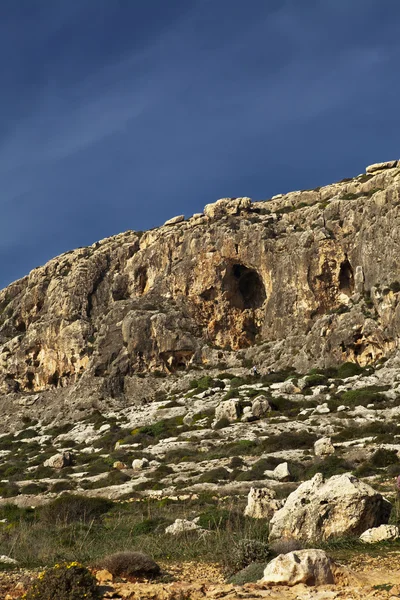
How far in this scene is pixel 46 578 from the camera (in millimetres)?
8320

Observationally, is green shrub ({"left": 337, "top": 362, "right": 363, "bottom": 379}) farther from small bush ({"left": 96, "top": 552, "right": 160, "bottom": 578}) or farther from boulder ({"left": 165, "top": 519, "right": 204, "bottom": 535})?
small bush ({"left": 96, "top": 552, "right": 160, "bottom": 578})

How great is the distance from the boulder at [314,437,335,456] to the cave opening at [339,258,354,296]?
119 feet

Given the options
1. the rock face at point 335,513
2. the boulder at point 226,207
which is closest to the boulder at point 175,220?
the boulder at point 226,207

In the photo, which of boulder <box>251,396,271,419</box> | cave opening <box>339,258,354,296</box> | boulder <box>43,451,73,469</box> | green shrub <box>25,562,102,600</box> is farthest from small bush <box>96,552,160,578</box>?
cave opening <box>339,258,354,296</box>

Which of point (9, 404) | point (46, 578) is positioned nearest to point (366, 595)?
point (46, 578)

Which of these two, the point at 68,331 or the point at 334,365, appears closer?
the point at 334,365

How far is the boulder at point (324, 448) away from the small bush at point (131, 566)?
23.9 meters

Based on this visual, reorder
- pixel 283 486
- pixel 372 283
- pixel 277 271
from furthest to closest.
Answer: pixel 277 271 < pixel 372 283 < pixel 283 486

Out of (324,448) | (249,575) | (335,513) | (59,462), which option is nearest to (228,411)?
(59,462)

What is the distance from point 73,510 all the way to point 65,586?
14981mm

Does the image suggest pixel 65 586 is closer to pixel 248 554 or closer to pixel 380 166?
pixel 248 554

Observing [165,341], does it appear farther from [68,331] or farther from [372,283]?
[372,283]

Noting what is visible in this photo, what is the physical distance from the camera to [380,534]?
11.9 meters

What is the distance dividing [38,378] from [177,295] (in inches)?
888
